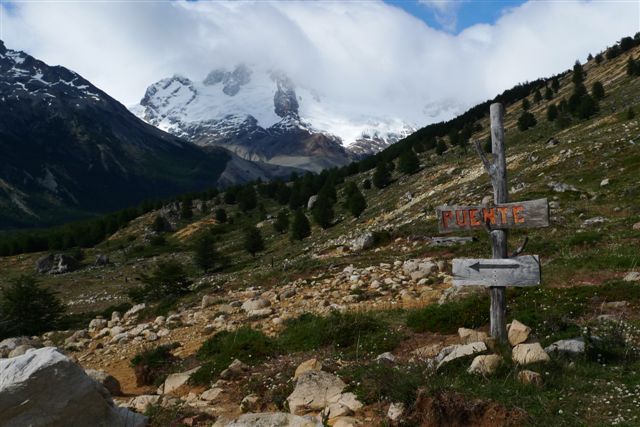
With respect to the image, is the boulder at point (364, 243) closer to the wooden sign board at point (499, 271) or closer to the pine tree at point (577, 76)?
the wooden sign board at point (499, 271)

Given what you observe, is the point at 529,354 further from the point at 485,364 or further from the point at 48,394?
the point at 48,394

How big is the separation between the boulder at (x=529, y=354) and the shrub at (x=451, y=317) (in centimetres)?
315

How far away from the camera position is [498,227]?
30.3ft

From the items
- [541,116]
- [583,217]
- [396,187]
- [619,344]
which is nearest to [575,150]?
[583,217]

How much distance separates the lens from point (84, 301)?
40688 mm

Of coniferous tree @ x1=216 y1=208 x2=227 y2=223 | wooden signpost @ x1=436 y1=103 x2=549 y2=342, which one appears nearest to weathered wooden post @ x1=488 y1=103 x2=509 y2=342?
wooden signpost @ x1=436 y1=103 x2=549 y2=342

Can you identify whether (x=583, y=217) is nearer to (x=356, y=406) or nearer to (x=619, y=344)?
(x=619, y=344)

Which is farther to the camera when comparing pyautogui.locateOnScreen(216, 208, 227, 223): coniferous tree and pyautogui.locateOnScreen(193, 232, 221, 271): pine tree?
pyautogui.locateOnScreen(216, 208, 227, 223): coniferous tree

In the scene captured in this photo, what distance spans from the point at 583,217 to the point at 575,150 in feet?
55.3

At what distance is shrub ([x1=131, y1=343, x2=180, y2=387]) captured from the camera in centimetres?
1236

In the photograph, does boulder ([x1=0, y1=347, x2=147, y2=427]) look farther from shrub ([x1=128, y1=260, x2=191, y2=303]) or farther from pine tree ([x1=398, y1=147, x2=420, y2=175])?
pine tree ([x1=398, y1=147, x2=420, y2=175])

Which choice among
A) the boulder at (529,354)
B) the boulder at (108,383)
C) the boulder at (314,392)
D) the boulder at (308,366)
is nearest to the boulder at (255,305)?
the boulder at (108,383)

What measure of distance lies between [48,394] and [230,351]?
17.2 ft

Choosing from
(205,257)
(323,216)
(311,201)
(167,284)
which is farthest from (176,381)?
(311,201)
